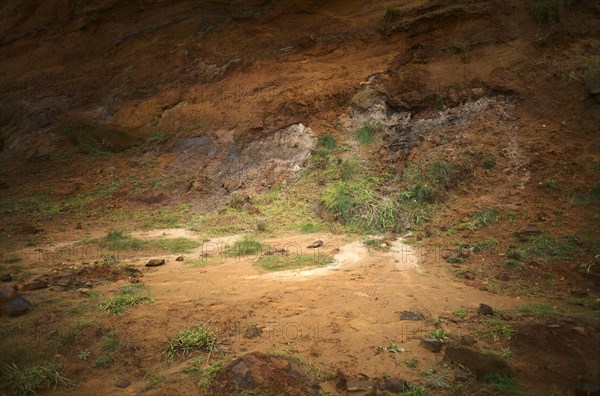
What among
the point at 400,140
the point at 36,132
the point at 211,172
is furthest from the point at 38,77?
the point at 400,140

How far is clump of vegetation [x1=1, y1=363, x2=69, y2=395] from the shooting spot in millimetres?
3248

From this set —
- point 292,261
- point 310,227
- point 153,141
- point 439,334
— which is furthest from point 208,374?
point 153,141

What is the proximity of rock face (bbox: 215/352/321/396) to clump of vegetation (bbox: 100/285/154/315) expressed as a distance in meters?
1.82

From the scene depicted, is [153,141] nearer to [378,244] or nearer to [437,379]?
[378,244]

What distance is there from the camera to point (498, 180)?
27.3ft

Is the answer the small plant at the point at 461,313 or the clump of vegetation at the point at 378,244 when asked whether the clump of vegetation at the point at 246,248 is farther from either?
the small plant at the point at 461,313

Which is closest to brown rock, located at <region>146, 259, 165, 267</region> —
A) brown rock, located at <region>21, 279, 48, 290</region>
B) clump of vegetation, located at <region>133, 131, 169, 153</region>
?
brown rock, located at <region>21, 279, 48, 290</region>

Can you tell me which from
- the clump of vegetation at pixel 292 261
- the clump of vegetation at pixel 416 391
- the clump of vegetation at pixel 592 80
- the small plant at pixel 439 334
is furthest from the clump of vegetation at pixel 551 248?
the clump of vegetation at pixel 592 80

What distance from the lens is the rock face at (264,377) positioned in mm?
3213

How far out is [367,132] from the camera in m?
11.1

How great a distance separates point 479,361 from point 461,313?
1109 mm

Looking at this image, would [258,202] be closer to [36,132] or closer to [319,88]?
[319,88]

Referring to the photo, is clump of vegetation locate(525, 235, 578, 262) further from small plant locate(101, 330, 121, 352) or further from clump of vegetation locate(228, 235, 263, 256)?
small plant locate(101, 330, 121, 352)

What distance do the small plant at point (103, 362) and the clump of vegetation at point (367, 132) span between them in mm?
8655
